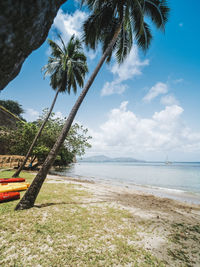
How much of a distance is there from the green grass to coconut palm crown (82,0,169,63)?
28.4 feet

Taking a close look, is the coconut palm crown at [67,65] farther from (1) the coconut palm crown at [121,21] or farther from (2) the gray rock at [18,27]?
(2) the gray rock at [18,27]

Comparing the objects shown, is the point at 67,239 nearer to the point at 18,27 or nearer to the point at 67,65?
the point at 18,27

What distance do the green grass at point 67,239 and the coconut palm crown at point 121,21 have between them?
865cm

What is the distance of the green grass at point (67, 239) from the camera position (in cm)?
219

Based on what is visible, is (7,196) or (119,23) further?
(119,23)

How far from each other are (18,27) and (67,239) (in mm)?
3883

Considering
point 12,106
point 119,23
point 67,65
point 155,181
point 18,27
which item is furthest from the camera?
point 12,106

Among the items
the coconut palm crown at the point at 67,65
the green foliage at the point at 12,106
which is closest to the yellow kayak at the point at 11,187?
the coconut palm crown at the point at 67,65

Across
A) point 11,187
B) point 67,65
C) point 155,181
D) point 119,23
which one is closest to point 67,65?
point 67,65

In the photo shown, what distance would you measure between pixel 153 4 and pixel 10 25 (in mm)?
9344

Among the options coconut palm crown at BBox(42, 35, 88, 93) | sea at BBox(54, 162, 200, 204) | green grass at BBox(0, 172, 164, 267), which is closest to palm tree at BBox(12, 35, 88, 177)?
coconut palm crown at BBox(42, 35, 88, 93)

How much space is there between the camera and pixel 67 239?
2746 mm

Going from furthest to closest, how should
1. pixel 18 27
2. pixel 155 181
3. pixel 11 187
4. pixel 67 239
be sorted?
pixel 155 181, pixel 11 187, pixel 67 239, pixel 18 27

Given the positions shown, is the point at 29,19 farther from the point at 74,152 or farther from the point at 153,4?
the point at 74,152
